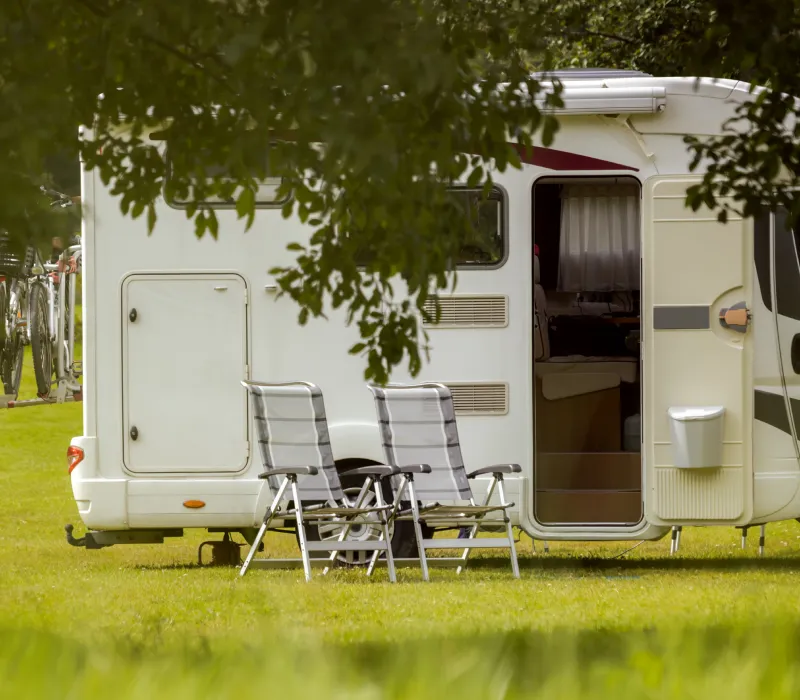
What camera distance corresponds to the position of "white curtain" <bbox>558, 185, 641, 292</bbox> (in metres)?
8.02

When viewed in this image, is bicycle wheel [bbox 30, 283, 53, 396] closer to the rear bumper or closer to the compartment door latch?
the rear bumper

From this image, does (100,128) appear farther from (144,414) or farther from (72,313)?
(72,313)

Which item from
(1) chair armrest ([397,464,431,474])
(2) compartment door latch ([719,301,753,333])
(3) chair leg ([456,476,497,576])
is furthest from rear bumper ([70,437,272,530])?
(2) compartment door latch ([719,301,753,333])

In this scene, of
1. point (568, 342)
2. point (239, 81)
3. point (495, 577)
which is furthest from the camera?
point (568, 342)

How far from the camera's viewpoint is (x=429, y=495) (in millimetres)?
7559

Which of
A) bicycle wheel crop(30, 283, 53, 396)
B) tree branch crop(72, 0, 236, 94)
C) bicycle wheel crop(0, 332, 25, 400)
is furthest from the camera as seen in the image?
bicycle wheel crop(0, 332, 25, 400)

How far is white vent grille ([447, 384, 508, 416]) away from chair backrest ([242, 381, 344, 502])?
768mm

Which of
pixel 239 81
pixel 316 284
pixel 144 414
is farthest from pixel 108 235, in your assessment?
pixel 239 81

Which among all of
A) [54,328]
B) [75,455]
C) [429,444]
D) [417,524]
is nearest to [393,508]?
[417,524]

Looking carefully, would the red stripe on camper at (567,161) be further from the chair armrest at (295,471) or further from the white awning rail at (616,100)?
the chair armrest at (295,471)

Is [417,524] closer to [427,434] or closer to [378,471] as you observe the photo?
[378,471]

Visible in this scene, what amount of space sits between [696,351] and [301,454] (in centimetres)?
221

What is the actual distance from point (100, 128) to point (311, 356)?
12.7ft

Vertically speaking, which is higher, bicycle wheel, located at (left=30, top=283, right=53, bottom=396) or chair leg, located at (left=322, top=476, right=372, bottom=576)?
bicycle wheel, located at (left=30, top=283, right=53, bottom=396)
